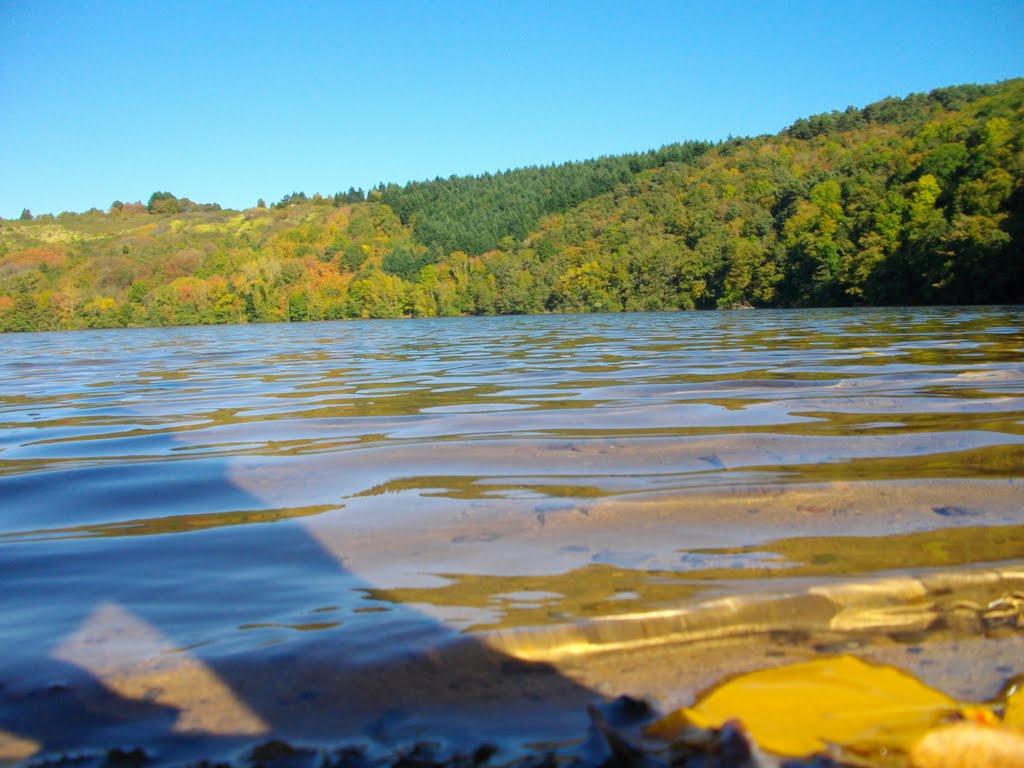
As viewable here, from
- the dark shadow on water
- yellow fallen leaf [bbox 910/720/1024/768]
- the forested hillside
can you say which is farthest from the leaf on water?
the forested hillside

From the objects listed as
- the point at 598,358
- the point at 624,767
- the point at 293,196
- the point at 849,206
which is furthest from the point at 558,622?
the point at 293,196

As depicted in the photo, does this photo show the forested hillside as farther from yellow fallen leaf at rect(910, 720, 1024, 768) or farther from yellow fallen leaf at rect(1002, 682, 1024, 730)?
yellow fallen leaf at rect(910, 720, 1024, 768)

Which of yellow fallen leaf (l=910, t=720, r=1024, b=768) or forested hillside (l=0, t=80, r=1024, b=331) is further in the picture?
forested hillside (l=0, t=80, r=1024, b=331)

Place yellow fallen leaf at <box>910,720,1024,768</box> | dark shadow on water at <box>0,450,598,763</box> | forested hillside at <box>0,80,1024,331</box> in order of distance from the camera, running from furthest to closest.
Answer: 1. forested hillside at <box>0,80,1024,331</box>
2. dark shadow on water at <box>0,450,598,763</box>
3. yellow fallen leaf at <box>910,720,1024,768</box>

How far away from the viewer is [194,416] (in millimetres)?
→ 5883

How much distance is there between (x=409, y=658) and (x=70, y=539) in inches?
66.5

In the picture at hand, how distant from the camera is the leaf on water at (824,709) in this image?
3.95ft

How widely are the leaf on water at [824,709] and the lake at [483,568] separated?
0.06 metres

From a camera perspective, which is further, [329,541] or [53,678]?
[329,541]

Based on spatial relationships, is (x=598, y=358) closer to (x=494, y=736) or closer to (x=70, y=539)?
(x=70, y=539)

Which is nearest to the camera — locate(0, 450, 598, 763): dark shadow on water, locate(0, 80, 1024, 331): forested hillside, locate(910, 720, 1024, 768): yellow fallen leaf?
locate(910, 720, 1024, 768): yellow fallen leaf

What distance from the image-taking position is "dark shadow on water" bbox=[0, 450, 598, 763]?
4.34 ft

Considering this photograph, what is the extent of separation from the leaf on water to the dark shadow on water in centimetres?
23

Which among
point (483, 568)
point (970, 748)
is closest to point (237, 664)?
point (483, 568)
